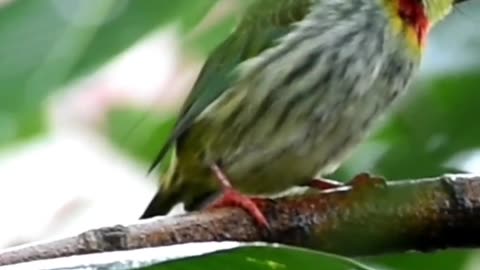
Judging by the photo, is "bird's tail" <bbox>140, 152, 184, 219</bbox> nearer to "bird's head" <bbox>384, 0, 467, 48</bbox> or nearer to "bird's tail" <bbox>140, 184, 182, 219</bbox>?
"bird's tail" <bbox>140, 184, 182, 219</bbox>

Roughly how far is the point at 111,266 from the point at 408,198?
0.65 metres

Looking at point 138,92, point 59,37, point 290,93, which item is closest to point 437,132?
point 59,37

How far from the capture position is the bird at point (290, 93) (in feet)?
6.88

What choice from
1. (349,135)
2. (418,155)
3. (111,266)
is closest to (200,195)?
(349,135)

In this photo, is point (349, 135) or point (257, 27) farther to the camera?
point (257, 27)

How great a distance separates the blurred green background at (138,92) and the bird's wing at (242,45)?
0.16 feet

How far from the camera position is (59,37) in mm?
1186

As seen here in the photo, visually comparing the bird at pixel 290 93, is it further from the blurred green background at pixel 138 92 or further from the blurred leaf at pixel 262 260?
the blurred leaf at pixel 262 260

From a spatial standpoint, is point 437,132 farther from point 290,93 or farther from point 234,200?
point 290,93

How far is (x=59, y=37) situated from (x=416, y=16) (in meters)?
1.18

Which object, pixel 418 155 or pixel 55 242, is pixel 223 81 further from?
pixel 55 242

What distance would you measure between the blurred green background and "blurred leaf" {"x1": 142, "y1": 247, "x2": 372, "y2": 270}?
37cm

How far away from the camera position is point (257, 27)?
2.27m

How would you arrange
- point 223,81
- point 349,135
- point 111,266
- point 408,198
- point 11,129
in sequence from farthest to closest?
point 223,81 < point 349,135 < point 408,198 < point 11,129 < point 111,266
